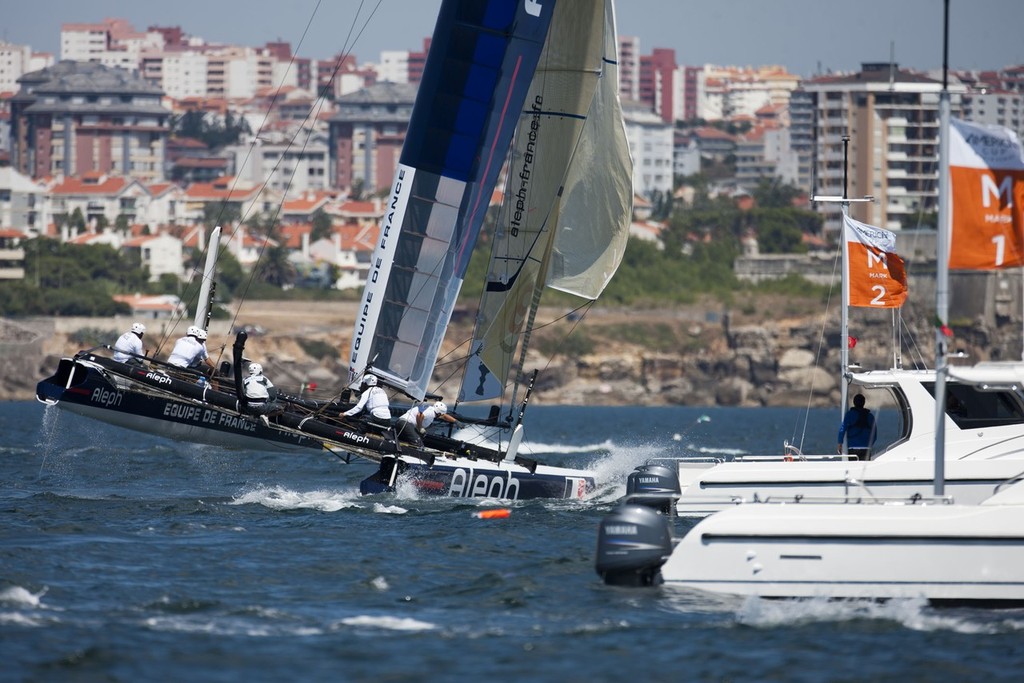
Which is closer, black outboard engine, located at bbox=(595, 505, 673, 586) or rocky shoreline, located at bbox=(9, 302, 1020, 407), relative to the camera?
black outboard engine, located at bbox=(595, 505, 673, 586)

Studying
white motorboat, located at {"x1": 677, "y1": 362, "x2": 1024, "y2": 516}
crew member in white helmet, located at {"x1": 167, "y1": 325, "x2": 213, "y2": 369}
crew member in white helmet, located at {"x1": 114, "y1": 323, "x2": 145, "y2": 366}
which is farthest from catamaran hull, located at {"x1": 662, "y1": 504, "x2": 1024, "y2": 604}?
crew member in white helmet, located at {"x1": 167, "y1": 325, "x2": 213, "y2": 369}

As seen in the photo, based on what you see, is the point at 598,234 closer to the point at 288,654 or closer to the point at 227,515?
the point at 227,515

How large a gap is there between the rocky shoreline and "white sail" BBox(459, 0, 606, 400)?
69.0m

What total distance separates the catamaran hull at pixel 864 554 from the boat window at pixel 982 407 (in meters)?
5.33

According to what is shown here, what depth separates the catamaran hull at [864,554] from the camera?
12.7 m

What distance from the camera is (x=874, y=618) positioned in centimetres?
1256

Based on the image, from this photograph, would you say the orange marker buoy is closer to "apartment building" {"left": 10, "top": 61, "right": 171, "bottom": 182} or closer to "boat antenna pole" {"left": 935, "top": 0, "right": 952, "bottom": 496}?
"boat antenna pole" {"left": 935, "top": 0, "right": 952, "bottom": 496}

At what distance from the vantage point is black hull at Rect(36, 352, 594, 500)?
66.9 ft

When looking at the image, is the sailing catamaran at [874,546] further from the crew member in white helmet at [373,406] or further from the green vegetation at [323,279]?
the green vegetation at [323,279]

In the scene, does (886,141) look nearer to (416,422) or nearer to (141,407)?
(141,407)

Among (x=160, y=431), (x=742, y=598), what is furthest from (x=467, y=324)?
(x=742, y=598)

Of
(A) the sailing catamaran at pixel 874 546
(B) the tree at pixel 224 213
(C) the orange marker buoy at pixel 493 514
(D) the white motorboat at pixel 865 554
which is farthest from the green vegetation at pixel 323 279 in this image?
(D) the white motorboat at pixel 865 554

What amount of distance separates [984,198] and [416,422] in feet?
32.9

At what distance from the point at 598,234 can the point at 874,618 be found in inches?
464
